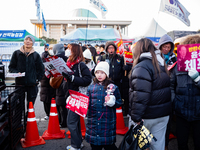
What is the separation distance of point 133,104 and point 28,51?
9.49 feet

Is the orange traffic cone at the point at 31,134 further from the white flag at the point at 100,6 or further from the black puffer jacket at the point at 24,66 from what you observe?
the white flag at the point at 100,6

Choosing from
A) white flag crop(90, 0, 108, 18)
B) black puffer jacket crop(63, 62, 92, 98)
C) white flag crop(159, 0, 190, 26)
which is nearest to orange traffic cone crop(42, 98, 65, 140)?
black puffer jacket crop(63, 62, 92, 98)

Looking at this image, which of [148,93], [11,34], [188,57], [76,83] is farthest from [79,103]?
[11,34]

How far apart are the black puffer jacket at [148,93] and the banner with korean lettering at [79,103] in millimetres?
733

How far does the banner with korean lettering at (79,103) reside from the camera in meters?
2.86

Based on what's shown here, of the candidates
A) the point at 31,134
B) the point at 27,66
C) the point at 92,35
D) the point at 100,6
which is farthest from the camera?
the point at 92,35

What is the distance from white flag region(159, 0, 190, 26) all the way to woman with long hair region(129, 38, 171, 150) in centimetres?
785

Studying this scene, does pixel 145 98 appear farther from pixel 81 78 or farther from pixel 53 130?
pixel 53 130

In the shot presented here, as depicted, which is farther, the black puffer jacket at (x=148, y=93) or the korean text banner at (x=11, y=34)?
the korean text banner at (x=11, y=34)

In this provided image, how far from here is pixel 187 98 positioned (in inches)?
105

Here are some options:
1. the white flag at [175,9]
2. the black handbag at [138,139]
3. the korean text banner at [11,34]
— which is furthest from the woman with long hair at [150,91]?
the korean text banner at [11,34]

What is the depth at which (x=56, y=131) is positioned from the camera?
167 inches

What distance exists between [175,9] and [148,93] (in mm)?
8452

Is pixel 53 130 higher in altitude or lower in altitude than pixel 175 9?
lower
